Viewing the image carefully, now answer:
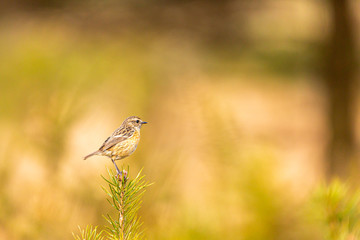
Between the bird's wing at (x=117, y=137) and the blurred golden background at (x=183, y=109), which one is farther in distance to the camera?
the blurred golden background at (x=183, y=109)

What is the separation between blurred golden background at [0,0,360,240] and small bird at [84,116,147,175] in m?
0.13

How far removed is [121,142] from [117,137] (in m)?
0.01

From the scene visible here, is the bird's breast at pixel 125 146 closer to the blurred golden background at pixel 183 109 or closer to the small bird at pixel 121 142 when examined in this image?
the small bird at pixel 121 142

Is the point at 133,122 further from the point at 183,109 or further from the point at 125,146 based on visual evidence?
the point at 183,109

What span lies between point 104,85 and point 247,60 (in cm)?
59

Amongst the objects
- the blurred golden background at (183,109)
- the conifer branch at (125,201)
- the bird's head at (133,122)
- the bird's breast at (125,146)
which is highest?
the blurred golden background at (183,109)

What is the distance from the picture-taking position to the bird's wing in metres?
0.40

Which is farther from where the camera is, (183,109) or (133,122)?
(183,109)

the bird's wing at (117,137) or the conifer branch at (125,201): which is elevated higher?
the bird's wing at (117,137)

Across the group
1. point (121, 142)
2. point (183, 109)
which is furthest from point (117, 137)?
point (183, 109)

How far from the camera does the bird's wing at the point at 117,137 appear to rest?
1.30 feet

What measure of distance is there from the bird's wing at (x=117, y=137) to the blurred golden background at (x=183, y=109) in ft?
0.45

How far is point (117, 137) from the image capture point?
41 cm

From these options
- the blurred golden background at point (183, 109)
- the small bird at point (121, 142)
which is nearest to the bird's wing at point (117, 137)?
the small bird at point (121, 142)
